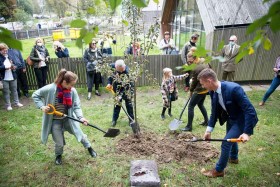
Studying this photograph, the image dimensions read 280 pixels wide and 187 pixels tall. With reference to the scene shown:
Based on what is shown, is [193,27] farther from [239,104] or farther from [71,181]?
[71,181]

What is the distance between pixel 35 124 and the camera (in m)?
5.95

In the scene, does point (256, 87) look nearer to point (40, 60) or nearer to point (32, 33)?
point (40, 60)

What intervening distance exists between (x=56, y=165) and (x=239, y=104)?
3.35m

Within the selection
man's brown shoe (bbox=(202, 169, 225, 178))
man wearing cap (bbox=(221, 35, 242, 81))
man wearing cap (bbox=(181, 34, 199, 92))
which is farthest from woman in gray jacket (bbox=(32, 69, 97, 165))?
man wearing cap (bbox=(181, 34, 199, 92))

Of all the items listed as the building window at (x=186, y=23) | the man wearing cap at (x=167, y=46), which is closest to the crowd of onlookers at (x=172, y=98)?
the building window at (x=186, y=23)

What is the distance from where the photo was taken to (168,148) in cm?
467

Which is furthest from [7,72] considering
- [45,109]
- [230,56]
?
[230,56]

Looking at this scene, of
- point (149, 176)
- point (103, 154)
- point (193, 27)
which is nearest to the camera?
point (149, 176)

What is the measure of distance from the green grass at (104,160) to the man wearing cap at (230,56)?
1688mm

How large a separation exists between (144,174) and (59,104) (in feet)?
6.03

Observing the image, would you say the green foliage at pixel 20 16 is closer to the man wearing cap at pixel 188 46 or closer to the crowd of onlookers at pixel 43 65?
the crowd of onlookers at pixel 43 65

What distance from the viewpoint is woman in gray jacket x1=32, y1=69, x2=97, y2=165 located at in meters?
3.70

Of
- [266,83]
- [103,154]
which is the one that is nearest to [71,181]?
[103,154]

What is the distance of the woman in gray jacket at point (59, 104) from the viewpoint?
3703 mm
